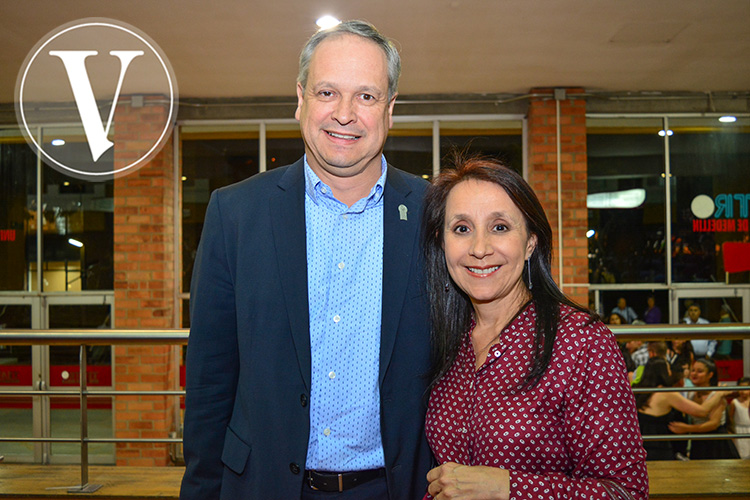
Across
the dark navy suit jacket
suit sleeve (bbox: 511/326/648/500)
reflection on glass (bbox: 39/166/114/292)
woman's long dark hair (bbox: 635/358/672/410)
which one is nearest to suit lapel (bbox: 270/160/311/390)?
the dark navy suit jacket

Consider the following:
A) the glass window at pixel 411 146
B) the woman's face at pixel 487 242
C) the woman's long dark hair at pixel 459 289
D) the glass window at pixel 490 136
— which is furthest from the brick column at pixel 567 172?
the woman's face at pixel 487 242

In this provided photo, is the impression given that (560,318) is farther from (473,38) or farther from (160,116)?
(160,116)

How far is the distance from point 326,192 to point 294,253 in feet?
0.59

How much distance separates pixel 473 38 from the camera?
4.68 meters

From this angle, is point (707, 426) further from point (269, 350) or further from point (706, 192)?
point (269, 350)

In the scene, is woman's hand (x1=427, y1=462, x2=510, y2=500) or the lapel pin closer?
woman's hand (x1=427, y1=462, x2=510, y2=500)

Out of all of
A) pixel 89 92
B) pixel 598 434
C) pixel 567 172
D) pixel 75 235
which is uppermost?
pixel 89 92

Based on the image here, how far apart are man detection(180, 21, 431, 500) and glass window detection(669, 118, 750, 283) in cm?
617

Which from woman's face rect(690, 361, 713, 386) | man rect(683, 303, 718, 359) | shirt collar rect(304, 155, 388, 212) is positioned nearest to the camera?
shirt collar rect(304, 155, 388, 212)

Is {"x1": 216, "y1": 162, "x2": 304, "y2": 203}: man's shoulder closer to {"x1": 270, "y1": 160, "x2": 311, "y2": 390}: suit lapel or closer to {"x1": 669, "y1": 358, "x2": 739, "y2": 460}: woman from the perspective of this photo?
{"x1": 270, "y1": 160, "x2": 311, "y2": 390}: suit lapel

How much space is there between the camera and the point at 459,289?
1.54 metres

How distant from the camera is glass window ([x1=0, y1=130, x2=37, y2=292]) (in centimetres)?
704

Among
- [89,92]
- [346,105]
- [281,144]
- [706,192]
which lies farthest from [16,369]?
[706,192]

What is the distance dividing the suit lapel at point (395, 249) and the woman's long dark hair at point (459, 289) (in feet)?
0.15
